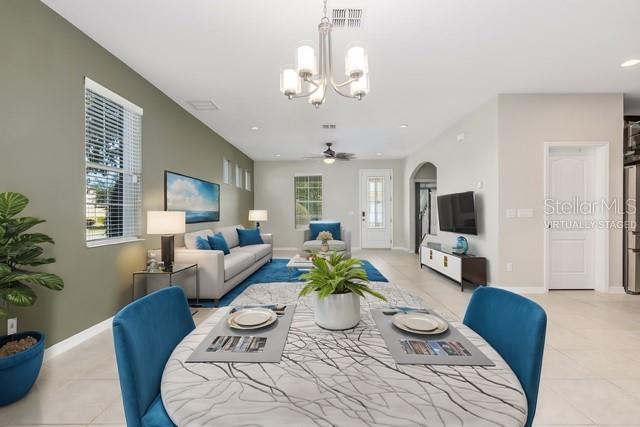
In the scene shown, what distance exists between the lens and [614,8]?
2334 millimetres

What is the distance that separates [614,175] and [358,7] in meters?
4.21

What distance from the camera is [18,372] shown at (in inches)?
69.1

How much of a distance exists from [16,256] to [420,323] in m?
2.30

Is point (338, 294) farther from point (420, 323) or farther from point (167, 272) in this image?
point (167, 272)

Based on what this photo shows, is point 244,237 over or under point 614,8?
under

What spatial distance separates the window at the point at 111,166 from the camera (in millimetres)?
2769

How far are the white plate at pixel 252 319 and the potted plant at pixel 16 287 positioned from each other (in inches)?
52.5

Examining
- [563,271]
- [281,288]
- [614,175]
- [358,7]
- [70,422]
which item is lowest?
[70,422]

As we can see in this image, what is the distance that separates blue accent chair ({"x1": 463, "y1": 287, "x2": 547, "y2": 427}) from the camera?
96cm

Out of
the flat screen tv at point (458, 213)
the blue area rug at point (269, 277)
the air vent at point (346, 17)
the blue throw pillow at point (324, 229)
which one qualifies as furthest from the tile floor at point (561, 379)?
the blue throw pillow at point (324, 229)

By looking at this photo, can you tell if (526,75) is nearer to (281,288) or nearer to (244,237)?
(281,288)

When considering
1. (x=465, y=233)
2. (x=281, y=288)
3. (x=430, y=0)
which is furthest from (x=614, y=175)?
(x=281, y=288)

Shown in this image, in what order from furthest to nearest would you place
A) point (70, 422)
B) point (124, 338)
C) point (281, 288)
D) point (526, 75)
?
point (526, 75)
point (281, 288)
point (70, 422)
point (124, 338)

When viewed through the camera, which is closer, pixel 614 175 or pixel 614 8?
pixel 614 8
